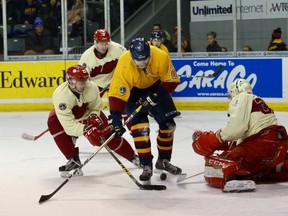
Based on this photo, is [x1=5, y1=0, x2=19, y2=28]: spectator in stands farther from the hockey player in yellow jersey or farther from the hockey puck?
the hockey puck

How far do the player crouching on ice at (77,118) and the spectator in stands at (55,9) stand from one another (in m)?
4.92

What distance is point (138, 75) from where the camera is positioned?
514cm

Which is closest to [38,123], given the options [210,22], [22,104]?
[22,104]

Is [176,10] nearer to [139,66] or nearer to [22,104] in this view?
[22,104]

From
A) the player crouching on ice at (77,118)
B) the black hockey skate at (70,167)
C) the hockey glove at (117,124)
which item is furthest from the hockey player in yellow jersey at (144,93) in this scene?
the black hockey skate at (70,167)

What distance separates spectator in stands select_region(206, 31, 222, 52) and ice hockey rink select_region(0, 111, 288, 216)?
3.15 meters

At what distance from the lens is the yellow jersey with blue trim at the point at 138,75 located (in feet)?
16.6

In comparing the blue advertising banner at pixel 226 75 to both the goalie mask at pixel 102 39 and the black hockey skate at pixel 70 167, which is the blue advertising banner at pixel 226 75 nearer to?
the goalie mask at pixel 102 39

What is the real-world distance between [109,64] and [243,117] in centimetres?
232

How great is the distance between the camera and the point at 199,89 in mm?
9789

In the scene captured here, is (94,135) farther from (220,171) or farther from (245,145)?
(245,145)

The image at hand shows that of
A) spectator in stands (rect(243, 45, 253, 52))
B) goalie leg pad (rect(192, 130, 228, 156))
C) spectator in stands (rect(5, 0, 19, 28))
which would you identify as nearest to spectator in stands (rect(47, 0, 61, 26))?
spectator in stands (rect(5, 0, 19, 28))

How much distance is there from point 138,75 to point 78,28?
18.3 ft

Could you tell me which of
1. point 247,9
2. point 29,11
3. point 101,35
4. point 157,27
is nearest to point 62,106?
point 101,35
